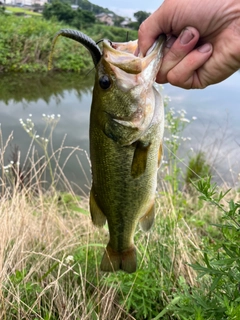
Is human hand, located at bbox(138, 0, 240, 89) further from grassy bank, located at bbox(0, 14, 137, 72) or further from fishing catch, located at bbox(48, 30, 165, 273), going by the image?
grassy bank, located at bbox(0, 14, 137, 72)

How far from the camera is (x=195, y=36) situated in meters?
1.85

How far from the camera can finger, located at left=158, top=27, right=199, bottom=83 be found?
6.02 feet

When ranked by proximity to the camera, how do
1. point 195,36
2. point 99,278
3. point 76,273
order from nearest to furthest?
1. point 195,36
2. point 76,273
3. point 99,278

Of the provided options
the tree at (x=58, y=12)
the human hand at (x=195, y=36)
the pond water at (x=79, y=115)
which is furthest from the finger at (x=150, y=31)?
the tree at (x=58, y=12)

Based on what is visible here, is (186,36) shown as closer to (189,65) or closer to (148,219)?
(189,65)

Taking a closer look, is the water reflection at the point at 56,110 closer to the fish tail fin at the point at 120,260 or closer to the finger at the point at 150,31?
the fish tail fin at the point at 120,260

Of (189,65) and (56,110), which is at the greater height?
(189,65)

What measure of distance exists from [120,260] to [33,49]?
15.6 metres

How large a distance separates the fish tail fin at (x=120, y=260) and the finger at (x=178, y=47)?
1.03 metres

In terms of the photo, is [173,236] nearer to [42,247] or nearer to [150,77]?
[42,247]

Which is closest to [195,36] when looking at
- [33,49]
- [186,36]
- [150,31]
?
[186,36]

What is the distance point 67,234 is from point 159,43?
7.91 feet

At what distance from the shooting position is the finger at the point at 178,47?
184 cm

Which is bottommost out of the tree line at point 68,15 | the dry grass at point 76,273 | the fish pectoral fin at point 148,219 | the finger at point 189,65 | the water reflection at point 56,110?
the water reflection at point 56,110
